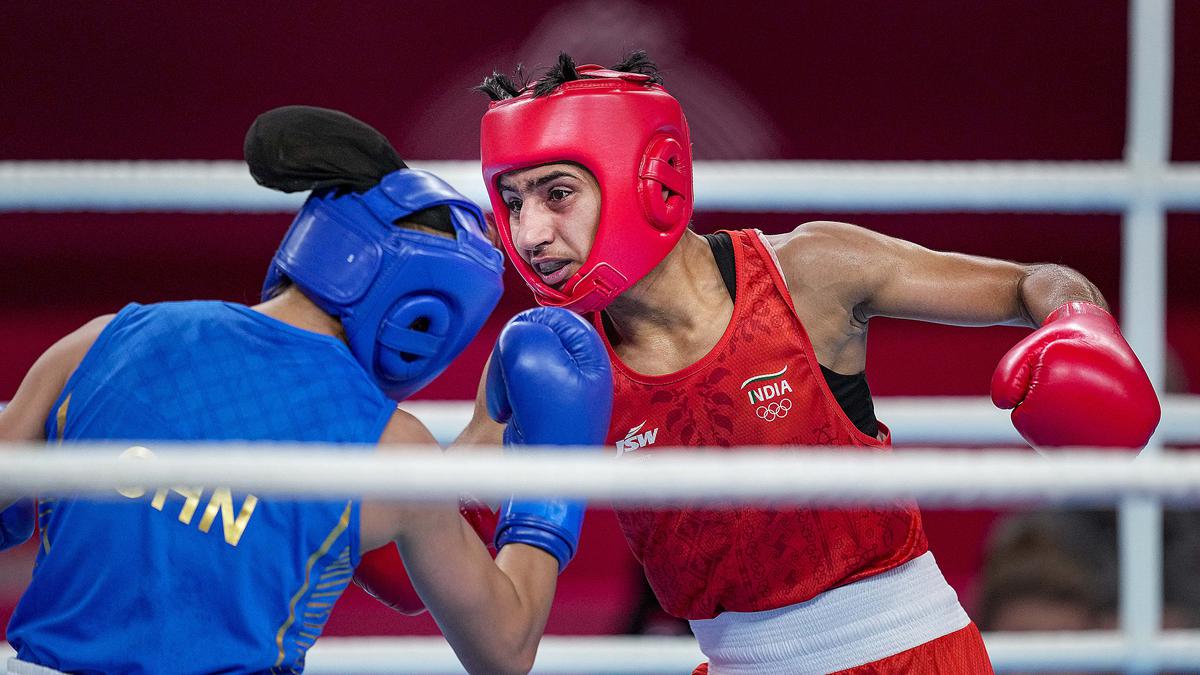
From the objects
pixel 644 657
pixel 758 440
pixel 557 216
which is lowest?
pixel 644 657

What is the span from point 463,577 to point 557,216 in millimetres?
576

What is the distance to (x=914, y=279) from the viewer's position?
1816mm

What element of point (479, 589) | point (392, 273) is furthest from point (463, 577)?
point (392, 273)

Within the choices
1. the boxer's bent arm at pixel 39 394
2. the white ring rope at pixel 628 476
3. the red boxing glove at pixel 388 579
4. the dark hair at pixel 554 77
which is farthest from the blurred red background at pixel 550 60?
the white ring rope at pixel 628 476

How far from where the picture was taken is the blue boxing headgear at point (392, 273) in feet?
5.07

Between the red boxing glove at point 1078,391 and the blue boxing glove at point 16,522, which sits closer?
the red boxing glove at point 1078,391

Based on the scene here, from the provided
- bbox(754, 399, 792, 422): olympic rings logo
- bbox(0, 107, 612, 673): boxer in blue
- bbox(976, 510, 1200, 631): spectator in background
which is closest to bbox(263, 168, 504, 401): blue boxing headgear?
bbox(0, 107, 612, 673): boxer in blue

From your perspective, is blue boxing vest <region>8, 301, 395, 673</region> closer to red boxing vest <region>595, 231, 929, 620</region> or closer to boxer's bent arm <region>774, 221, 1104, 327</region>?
red boxing vest <region>595, 231, 929, 620</region>

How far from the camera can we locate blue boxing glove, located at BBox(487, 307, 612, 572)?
1.56 meters

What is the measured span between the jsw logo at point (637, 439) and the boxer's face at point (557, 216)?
234 mm

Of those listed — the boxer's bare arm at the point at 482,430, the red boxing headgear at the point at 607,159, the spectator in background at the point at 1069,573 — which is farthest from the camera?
the spectator in background at the point at 1069,573

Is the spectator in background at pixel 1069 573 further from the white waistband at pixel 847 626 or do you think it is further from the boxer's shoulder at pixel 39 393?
the boxer's shoulder at pixel 39 393

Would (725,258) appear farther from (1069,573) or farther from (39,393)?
(1069,573)

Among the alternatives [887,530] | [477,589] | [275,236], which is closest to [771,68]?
[275,236]
